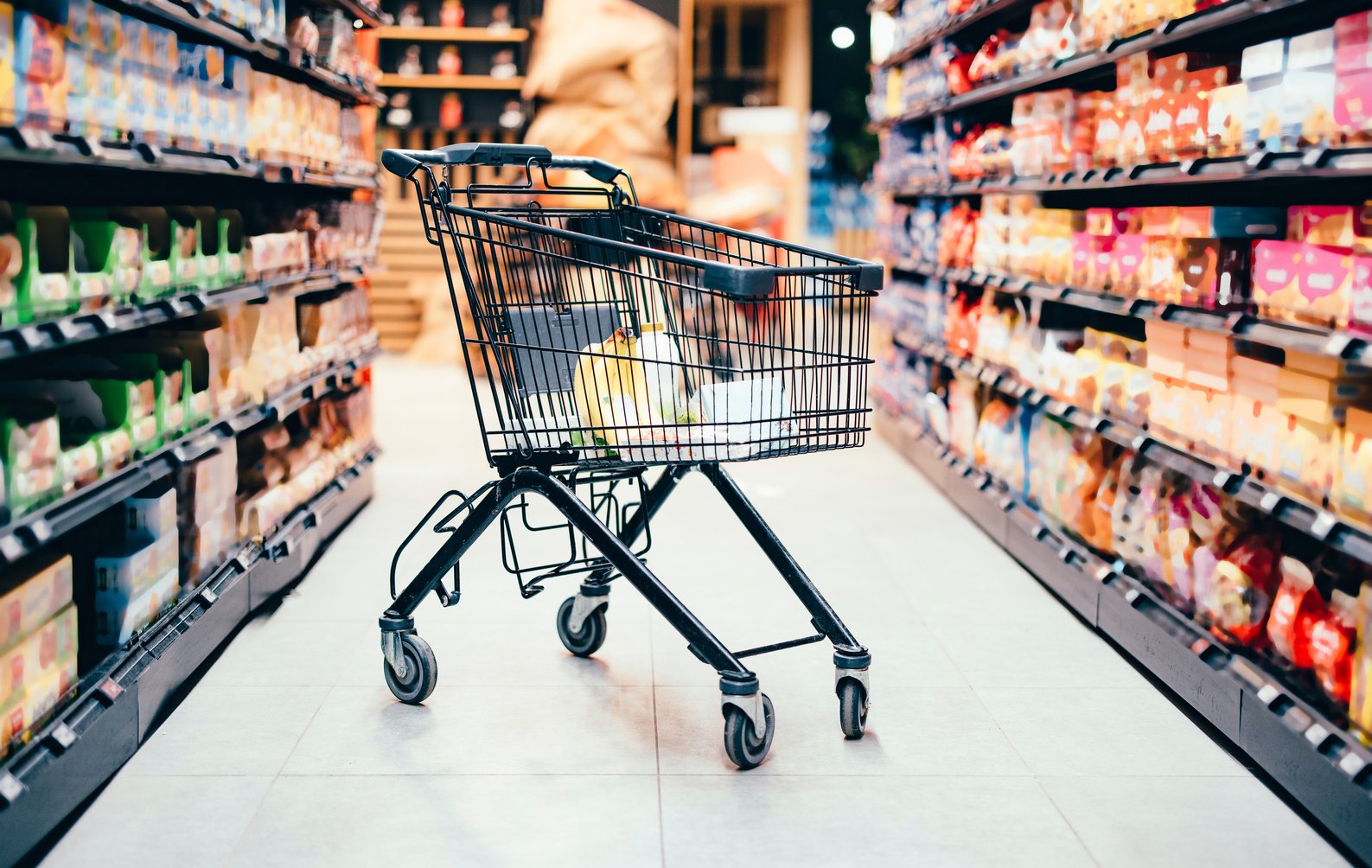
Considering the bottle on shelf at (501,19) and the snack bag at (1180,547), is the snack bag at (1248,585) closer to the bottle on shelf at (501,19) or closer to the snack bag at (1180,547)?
the snack bag at (1180,547)

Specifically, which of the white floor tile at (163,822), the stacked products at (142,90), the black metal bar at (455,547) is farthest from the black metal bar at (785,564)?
the stacked products at (142,90)

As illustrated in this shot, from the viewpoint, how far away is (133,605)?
2.58m

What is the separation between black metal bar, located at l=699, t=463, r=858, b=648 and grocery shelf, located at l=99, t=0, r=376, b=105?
56.9 inches

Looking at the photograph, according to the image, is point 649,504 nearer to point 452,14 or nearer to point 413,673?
point 413,673

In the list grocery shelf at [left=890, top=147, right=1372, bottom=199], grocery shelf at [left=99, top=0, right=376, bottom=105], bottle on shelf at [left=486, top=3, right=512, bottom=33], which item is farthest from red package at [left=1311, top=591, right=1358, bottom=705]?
bottle on shelf at [left=486, top=3, right=512, bottom=33]

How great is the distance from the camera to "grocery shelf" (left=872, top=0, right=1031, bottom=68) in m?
4.33

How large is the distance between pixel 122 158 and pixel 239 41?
3.09 feet

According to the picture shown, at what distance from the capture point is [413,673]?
2.73 m

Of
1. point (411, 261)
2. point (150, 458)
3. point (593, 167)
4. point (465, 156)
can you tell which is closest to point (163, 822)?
point (150, 458)

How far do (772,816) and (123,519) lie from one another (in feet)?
4.85

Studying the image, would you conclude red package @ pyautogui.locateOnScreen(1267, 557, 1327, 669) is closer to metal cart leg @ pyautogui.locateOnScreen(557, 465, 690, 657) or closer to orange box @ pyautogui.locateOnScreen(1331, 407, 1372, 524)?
orange box @ pyautogui.locateOnScreen(1331, 407, 1372, 524)

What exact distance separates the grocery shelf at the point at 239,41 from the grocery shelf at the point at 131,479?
896 mm

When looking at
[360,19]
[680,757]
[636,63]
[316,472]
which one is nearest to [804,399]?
[680,757]

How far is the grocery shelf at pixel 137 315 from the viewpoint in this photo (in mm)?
2033
